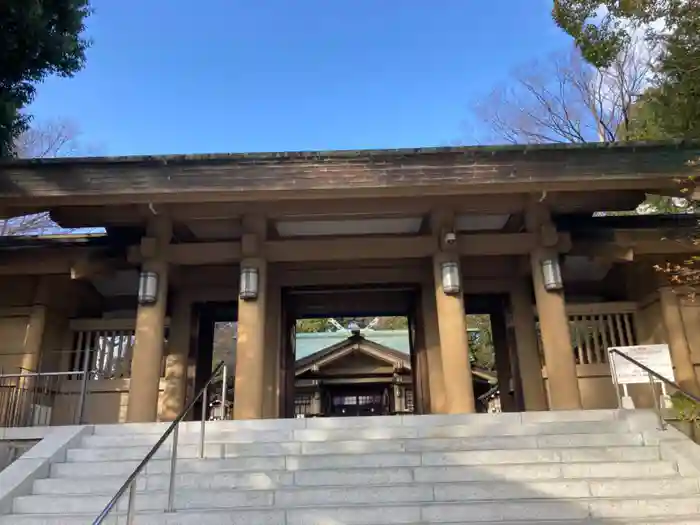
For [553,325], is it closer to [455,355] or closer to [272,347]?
[455,355]

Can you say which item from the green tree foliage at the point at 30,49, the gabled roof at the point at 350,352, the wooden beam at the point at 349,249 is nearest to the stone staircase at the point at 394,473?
the wooden beam at the point at 349,249

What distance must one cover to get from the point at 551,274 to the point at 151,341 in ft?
18.5

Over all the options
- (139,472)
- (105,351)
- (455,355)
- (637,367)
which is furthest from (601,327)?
(105,351)

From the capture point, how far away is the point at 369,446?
18.3 ft

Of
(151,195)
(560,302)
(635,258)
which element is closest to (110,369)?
(151,195)

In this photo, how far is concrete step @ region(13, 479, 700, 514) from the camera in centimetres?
464

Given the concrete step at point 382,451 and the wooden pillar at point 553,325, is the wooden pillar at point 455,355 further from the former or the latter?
the concrete step at point 382,451

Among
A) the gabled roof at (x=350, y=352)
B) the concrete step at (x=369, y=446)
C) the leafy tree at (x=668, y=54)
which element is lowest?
the concrete step at (x=369, y=446)

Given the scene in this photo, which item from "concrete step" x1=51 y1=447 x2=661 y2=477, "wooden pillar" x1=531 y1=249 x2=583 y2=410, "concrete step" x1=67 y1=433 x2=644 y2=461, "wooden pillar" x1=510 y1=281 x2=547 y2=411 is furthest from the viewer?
"wooden pillar" x1=510 y1=281 x2=547 y2=411

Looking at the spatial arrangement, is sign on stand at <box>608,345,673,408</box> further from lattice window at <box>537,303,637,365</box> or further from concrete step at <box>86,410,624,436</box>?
lattice window at <box>537,303,637,365</box>

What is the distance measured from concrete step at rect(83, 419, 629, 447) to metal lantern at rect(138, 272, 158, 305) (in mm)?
2371

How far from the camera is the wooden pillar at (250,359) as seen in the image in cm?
756

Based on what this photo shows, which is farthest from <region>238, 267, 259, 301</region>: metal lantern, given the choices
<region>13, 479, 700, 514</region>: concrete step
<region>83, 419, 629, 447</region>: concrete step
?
<region>13, 479, 700, 514</region>: concrete step

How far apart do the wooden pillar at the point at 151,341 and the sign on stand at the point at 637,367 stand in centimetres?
601
